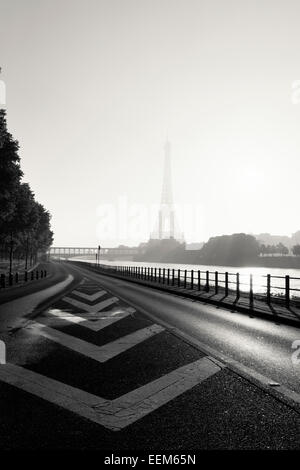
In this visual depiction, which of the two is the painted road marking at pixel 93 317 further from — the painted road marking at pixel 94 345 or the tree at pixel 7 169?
the tree at pixel 7 169

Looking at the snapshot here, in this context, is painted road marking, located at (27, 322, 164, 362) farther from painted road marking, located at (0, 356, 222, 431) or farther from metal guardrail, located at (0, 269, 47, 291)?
metal guardrail, located at (0, 269, 47, 291)

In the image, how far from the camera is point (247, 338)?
381 inches

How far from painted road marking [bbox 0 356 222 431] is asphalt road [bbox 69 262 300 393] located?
0.94m

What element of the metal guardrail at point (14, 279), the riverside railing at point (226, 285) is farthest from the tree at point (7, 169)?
the riverside railing at point (226, 285)

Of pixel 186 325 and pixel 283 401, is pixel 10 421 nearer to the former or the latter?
pixel 283 401

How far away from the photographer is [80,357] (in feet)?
24.2

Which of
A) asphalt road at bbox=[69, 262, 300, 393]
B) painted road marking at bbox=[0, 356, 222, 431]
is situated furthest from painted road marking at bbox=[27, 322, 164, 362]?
painted road marking at bbox=[0, 356, 222, 431]

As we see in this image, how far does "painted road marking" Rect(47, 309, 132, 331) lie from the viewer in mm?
11102

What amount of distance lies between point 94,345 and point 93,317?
14.1 feet

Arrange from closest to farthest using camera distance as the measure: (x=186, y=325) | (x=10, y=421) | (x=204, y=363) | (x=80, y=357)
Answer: (x=10, y=421) < (x=204, y=363) < (x=80, y=357) < (x=186, y=325)

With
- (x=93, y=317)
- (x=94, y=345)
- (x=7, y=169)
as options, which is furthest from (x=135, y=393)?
(x=7, y=169)
